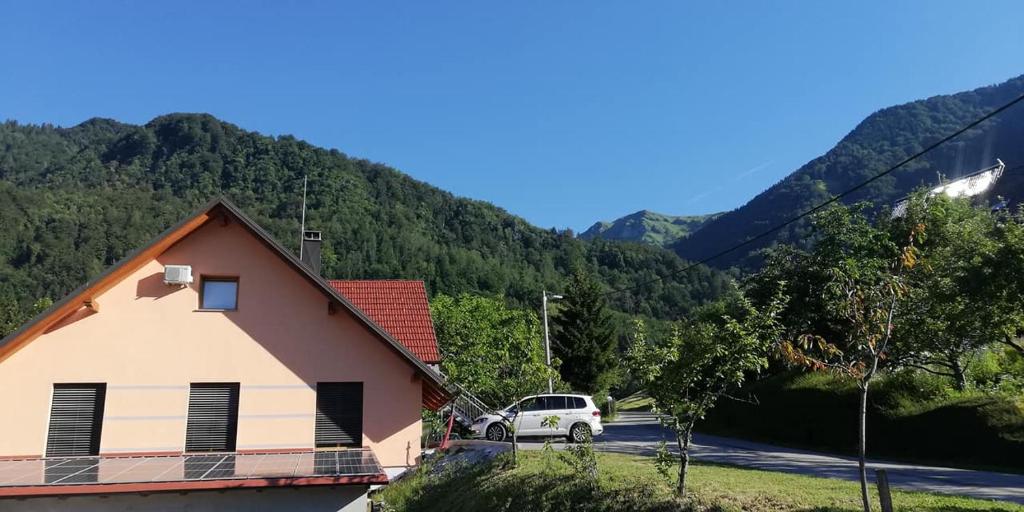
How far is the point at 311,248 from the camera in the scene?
70.4 feet

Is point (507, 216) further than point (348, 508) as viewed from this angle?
Yes

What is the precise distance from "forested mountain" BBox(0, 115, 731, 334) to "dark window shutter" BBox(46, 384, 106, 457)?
90.6 meters

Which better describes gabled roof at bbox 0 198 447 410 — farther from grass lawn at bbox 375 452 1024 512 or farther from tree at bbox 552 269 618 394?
tree at bbox 552 269 618 394

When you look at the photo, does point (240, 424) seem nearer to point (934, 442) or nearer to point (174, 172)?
point (934, 442)

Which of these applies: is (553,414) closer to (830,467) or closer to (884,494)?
(830,467)

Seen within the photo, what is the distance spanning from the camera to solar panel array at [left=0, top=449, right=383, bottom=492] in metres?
11.7

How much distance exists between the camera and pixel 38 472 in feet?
40.2

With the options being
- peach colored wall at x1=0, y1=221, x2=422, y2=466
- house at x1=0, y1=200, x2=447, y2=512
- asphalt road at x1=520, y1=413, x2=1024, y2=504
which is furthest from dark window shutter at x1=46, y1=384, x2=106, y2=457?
asphalt road at x1=520, y1=413, x2=1024, y2=504

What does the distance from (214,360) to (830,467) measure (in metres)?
17.2

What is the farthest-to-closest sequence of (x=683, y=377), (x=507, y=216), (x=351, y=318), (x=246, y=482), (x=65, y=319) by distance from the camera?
(x=507, y=216), (x=351, y=318), (x=65, y=319), (x=246, y=482), (x=683, y=377)

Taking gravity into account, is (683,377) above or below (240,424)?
above

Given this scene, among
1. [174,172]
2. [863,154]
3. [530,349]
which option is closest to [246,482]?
[530,349]

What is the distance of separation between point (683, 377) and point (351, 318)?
29.0ft

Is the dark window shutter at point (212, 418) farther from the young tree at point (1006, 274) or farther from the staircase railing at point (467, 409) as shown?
the young tree at point (1006, 274)
